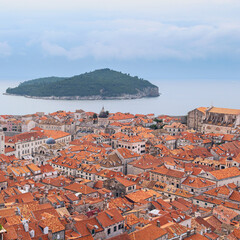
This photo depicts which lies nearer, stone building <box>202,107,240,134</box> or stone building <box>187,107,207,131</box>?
stone building <box>202,107,240,134</box>

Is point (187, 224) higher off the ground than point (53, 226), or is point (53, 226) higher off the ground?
point (53, 226)

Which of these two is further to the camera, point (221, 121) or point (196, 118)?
point (196, 118)

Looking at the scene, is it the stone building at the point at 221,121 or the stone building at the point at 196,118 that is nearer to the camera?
the stone building at the point at 221,121

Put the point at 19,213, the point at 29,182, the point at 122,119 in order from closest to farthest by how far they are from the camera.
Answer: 1. the point at 19,213
2. the point at 29,182
3. the point at 122,119

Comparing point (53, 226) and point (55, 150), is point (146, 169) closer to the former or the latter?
point (55, 150)

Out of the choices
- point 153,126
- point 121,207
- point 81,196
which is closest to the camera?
point 121,207

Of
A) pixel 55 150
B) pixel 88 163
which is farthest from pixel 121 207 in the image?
pixel 55 150

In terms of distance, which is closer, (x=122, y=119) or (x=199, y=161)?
(x=199, y=161)

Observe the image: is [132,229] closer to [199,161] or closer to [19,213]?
[19,213]

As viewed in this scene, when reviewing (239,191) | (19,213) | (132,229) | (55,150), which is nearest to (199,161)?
(239,191)
